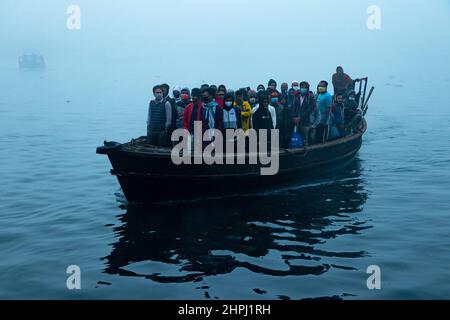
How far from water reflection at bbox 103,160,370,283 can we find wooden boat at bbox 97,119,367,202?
0.34 metres

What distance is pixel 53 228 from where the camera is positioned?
37.1 feet

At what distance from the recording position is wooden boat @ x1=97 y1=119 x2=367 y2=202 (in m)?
11.4

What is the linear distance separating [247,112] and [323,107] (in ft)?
11.9

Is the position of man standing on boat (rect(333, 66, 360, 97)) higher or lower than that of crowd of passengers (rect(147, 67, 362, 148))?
higher

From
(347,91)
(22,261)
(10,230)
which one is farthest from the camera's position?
(347,91)

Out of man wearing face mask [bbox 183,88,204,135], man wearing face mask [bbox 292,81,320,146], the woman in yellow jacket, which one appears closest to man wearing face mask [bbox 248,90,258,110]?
the woman in yellow jacket

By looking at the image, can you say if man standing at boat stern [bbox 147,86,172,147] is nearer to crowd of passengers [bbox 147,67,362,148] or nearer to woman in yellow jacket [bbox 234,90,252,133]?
crowd of passengers [bbox 147,67,362,148]

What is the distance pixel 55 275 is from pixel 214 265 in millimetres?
2957

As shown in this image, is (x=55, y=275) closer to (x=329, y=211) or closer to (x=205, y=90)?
(x=205, y=90)

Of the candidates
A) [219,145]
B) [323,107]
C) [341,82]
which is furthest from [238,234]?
[341,82]

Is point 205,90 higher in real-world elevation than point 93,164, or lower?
higher

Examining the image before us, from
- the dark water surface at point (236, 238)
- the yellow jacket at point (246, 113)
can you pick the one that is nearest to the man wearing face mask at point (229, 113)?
the yellow jacket at point (246, 113)

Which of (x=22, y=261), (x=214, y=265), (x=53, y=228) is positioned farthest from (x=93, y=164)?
(x=214, y=265)

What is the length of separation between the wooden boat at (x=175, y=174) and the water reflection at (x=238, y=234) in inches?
13.5
